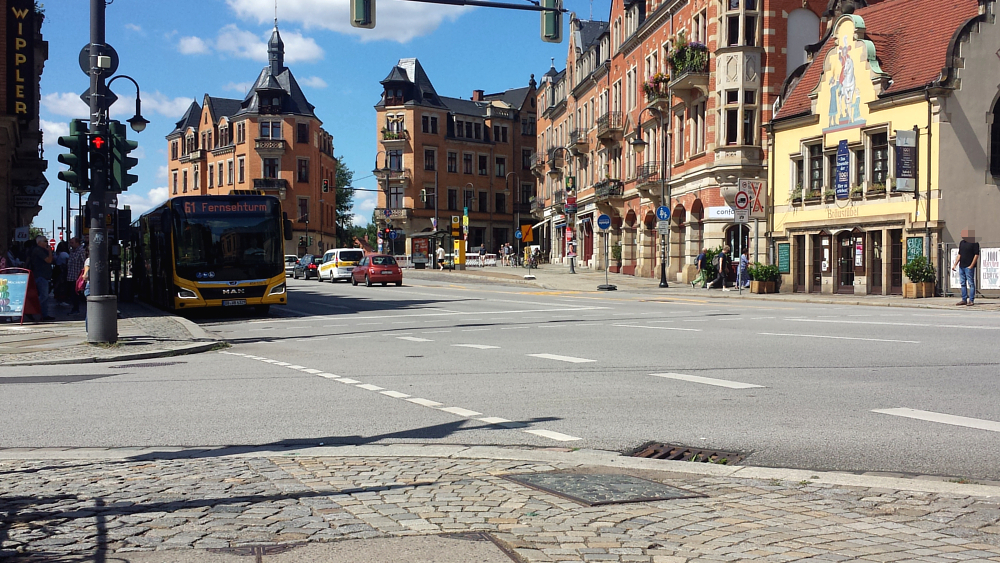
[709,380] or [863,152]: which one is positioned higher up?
[863,152]

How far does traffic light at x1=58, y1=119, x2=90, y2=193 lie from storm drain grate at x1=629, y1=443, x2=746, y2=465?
12.1 metres

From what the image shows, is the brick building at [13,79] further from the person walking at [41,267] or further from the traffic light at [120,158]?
the traffic light at [120,158]

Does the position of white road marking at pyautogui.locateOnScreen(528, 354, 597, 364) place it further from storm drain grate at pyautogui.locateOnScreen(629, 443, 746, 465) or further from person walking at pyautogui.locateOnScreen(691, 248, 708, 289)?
person walking at pyautogui.locateOnScreen(691, 248, 708, 289)

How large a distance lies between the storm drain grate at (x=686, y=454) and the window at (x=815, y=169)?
3221 cm

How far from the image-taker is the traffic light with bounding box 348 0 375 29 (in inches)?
655

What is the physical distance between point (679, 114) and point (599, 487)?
145ft

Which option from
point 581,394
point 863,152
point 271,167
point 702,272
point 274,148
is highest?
point 274,148

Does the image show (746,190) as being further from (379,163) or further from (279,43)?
(279,43)

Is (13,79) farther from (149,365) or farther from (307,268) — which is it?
(307,268)

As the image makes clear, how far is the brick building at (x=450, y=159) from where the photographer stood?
97.4 metres

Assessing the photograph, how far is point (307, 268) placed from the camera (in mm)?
63094

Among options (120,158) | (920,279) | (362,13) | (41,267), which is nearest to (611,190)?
(920,279)

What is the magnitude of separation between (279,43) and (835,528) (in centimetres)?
10232

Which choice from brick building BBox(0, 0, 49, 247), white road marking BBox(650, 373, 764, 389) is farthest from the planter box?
brick building BBox(0, 0, 49, 247)
